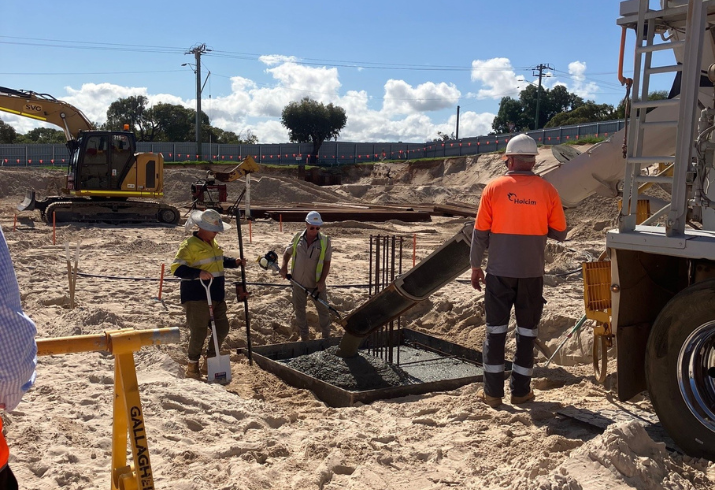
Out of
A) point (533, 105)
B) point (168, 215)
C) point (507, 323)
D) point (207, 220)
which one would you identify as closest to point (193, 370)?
point (207, 220)

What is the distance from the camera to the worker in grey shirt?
866 centimetres

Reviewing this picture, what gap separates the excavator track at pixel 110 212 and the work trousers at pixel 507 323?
16.6 m

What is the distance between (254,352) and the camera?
820 centimetres

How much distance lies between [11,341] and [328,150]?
49.0m

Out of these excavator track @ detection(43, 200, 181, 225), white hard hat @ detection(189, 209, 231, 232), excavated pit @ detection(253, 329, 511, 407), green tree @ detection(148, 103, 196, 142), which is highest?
green tree @ detection(148, 103, 196, 142)

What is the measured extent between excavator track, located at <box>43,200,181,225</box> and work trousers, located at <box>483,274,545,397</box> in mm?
16612

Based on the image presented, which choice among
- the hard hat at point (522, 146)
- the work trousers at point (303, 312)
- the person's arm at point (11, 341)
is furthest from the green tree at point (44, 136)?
the person's arm at point (11, 341)

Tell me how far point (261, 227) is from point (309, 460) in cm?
1595

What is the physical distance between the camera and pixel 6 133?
2093 inches

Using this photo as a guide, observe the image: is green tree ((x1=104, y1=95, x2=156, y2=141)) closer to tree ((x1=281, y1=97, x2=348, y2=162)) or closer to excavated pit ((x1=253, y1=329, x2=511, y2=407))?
tree ((x1=281, y1=97, x2=348, y2=162))

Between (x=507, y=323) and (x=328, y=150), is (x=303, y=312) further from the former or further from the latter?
(x=328, y=150)

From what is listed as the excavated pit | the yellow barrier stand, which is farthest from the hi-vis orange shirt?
the yellow barrier stand

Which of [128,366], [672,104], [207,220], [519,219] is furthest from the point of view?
[207,220]

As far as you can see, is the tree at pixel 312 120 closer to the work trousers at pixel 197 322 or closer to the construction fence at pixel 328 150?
the construction fence at pixel 328 150
